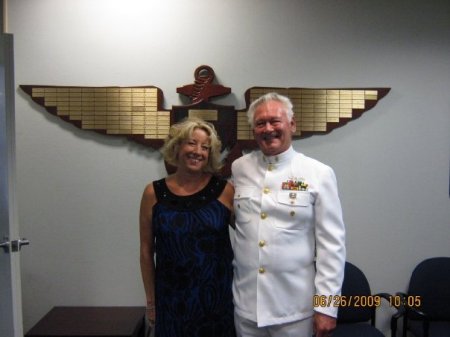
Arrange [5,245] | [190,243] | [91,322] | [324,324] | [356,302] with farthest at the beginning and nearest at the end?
[356,302] → [91,322] → [5,245] → [190,243] → [324,324]

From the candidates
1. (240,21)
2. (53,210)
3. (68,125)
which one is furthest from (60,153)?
(240,21)

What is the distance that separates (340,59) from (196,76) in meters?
→ 0.80

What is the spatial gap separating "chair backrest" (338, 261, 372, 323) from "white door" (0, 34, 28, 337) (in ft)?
5.21

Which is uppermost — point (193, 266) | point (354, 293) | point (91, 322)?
point (193, 266)

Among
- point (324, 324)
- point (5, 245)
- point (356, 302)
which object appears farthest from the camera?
point (356, 302)

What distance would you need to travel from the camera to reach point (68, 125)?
A: 6.53 ft

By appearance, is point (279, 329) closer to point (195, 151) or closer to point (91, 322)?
point (195, 151)

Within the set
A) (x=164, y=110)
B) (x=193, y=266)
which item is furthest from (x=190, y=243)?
(x=164, y=110)

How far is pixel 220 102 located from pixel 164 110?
0.31 meters

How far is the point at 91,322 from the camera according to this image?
184cm

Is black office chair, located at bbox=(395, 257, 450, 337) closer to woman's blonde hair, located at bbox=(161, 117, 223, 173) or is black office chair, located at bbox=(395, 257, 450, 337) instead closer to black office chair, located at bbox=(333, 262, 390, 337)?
black office chair, located at bbox=(333, 262, 390, 337)

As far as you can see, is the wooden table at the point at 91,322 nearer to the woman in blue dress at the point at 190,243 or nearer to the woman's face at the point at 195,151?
the woman in blue dress at the point at 190,243

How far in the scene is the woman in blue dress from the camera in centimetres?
132

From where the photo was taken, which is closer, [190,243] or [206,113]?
[190,243]
